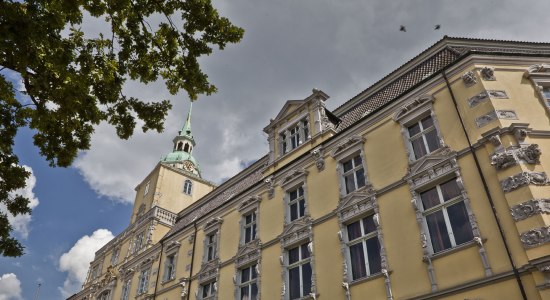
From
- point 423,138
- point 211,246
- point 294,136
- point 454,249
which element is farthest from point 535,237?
point 211,246

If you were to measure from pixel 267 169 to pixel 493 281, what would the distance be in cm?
1370

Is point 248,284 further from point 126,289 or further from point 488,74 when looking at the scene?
point 126,289

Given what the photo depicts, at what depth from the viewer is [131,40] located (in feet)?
35.5

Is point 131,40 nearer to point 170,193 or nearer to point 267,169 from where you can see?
Answer: point 267,169

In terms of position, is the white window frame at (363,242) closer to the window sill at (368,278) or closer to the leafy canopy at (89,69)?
the window sill at (368,278)

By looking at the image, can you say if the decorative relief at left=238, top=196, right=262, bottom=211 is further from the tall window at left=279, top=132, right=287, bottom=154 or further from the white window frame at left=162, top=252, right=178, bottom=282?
the white window frame at left=162, top=252, right=178, bottom=282

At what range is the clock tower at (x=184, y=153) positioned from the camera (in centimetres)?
4769

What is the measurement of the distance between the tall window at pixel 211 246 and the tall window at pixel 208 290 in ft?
5.14

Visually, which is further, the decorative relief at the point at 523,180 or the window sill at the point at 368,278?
the window sill at the point at 368,278

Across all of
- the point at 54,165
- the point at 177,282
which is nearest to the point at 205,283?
the point at 177,282

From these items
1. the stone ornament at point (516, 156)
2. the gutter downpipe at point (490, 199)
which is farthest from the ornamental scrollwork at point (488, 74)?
the stone ornament at point (516, 156)

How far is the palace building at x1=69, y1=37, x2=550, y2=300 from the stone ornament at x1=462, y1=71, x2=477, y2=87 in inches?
2.7

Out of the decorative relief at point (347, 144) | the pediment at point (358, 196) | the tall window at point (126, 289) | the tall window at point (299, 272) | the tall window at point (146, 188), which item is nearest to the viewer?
the pediment at point (358, 196)

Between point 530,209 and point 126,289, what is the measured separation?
93.4 ft
